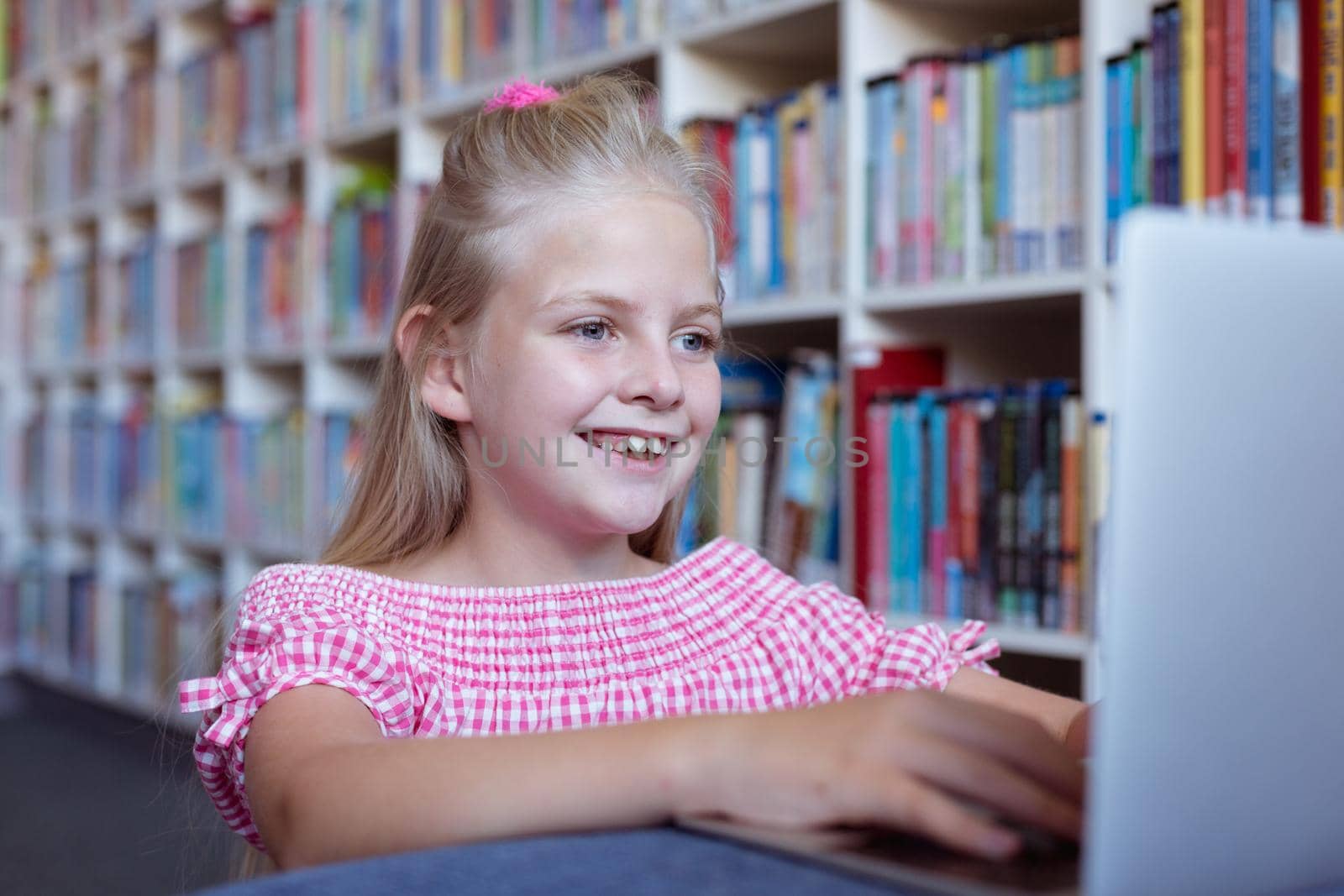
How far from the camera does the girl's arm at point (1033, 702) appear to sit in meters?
0.76

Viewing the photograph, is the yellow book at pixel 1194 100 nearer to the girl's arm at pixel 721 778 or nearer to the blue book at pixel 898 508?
the blue book at pixel 898 508

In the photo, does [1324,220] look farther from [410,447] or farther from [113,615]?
[113,615]

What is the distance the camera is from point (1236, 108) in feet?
4.40

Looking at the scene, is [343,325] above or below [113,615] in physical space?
above

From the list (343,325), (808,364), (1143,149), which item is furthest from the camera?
(343,325)

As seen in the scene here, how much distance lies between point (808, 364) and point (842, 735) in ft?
4.43

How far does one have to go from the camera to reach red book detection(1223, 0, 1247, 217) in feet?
4.38

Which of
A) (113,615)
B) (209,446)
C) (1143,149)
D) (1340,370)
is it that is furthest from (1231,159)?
(113,615)

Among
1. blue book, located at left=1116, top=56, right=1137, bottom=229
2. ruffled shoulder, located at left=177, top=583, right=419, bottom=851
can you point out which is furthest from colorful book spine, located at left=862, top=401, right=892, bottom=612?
ruffled shoulder, located at left=177, top=583, right=419, bottom=851

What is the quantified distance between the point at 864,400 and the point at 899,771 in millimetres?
1236

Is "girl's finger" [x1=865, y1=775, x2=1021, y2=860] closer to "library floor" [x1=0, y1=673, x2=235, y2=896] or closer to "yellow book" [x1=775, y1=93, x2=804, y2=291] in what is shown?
"library floor" [x1=0, y1=673, x2=235, y2=896]

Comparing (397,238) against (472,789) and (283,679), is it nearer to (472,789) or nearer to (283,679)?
(283,679)

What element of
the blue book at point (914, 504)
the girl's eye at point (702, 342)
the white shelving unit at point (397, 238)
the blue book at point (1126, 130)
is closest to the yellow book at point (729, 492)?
the white shelving unit at point (397, 238)

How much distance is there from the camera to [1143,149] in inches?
55.8
